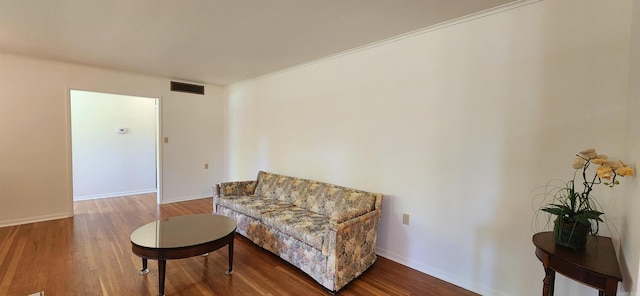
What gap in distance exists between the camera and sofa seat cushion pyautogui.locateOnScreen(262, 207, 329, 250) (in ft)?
7.94

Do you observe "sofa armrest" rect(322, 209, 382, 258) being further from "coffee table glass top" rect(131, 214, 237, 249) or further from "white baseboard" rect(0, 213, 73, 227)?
"white baseboard" rect(0, 213, 73, 227)

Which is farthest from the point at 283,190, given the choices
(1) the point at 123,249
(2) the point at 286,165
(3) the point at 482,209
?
(3) the point at 482,209

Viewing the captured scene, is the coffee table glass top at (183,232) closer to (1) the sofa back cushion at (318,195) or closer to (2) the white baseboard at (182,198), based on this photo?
(1) the sofa back cushion at (318,195)

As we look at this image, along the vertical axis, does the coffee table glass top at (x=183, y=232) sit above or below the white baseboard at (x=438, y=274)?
above

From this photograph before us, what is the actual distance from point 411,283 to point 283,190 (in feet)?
6.35

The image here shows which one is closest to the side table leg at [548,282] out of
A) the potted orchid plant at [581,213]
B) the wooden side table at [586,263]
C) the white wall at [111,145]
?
the wooden side table at [586,263]

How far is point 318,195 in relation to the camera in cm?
325

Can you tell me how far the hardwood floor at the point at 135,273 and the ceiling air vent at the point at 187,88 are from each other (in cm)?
268

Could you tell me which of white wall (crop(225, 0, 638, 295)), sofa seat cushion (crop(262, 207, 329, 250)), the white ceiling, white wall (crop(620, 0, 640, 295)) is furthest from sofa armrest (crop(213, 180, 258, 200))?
white wall (crop(620, 0, 640, 295))

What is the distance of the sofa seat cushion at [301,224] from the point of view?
2.42 meters

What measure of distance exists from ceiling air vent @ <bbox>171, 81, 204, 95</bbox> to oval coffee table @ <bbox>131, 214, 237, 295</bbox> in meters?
3.06

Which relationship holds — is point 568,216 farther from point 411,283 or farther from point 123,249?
point 123,249

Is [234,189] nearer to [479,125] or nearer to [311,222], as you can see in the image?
[311,222]

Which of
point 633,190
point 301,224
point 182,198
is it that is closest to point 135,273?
point 301,224
